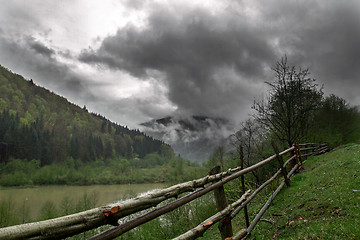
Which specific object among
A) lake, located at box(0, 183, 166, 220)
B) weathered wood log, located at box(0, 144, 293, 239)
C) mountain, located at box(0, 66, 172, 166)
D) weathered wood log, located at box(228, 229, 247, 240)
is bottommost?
lake, located at box(0, 183, 166, 220)

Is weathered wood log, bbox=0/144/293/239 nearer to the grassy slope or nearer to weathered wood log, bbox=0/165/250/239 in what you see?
weathered wood log, bbox=0/165/250/239

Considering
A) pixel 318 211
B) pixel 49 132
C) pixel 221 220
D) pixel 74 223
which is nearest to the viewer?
pixel 74 223

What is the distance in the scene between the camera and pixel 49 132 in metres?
121

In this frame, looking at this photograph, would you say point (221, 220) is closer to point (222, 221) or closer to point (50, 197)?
point (222, 221)

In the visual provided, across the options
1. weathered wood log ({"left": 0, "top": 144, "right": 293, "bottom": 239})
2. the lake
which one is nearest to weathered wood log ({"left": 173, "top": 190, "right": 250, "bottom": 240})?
weathered wood log ({"left": 0, "top": 144, "right": 293, "bottom": 239})

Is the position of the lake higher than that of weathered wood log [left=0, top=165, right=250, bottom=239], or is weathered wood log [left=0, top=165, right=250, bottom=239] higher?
weathered wood log [left=0, top=165, right=250, bottom=239]

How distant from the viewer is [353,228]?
325 centimetres

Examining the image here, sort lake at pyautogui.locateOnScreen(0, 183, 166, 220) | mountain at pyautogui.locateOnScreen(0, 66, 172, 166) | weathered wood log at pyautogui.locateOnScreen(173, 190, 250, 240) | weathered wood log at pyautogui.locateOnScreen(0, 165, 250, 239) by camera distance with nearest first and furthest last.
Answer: weathered wood log at pyautogui.locateOnScreen(0, 165, 250, 239), weathered wood log at pyautogui.locateOnScreen(173, 190, 250, 240), lake at pyautogui.locateOnScreen(0, 183, 166, 220), mountain at pyautogui.locateOnScreen(0, 66, 172, 166)

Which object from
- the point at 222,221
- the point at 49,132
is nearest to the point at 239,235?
the point at 222,221

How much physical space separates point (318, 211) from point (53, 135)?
448 ft

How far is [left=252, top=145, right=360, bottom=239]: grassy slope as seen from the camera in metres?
3.50

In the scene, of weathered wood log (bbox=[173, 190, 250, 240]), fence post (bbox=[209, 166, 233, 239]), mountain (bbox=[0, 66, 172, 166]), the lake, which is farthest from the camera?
mountain (bbox=[0, 66, 172, 166])

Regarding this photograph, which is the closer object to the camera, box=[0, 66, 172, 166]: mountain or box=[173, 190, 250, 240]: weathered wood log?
box=[173, 190, 250, 240]: weathered wood log

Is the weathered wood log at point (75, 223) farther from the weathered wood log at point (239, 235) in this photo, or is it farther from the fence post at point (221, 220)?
the weathered wood log at point (239, 235)
